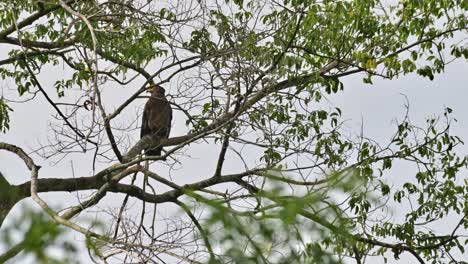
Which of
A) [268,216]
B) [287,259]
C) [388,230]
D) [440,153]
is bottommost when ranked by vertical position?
[287,259]

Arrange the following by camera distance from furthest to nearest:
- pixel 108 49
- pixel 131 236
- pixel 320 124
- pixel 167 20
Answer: pixel 320 124
pixel 108 49
pixel 167 20
pixel 131 236

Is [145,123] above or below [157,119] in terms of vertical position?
above

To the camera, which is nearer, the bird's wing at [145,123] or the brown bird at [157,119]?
the brown bird at [157,119]

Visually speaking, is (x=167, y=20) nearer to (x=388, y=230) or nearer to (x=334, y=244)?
(x=388, y=230)

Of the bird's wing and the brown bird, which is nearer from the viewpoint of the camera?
the brown bird

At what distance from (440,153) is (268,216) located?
7.30 meters

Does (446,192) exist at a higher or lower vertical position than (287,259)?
higher

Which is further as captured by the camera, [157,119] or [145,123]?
[145,123]

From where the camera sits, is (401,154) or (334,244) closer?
(334,244)

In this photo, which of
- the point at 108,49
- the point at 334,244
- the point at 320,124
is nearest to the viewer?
the point at 334,244

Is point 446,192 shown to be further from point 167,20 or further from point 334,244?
point 334,244

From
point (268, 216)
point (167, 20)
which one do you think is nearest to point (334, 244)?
point (268, 216)

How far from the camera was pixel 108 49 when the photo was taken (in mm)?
7652

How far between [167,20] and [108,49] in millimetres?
946
